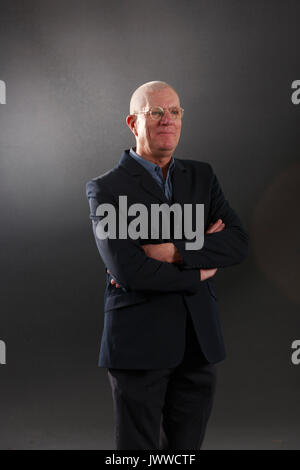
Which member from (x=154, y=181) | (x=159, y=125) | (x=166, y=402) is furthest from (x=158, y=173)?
(x=166, y=402)

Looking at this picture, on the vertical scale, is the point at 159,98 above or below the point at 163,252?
above

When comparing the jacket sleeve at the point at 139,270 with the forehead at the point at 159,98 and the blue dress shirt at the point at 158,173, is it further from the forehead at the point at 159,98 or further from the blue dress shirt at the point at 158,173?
the forehead at the point at 159,98

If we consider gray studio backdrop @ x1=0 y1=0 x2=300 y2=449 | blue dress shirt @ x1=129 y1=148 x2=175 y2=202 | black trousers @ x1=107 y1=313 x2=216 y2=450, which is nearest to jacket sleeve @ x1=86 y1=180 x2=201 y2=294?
black trousers @ x1=107 y1=313 x2=216 y2=450

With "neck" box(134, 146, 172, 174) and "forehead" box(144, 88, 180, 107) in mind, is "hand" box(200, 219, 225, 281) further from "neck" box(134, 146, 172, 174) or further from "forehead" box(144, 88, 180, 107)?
"forehead" box(144, 88, 180, 107)

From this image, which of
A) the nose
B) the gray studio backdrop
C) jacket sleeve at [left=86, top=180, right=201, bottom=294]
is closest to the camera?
jacket sleeve at [left=86, top=180, right=201, bottom=294]

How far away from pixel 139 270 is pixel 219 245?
13.2 inches

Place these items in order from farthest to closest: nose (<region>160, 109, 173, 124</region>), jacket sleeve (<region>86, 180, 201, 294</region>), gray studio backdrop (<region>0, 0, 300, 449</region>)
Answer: gray studio backdrop (<region>0, 0, 300, 449</region>)
nose (<region>160, 109, 173, 124</region>)
jacket sleeve (<region>86, 180, 201, 294</region>)

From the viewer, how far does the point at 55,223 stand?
3486 millimetres

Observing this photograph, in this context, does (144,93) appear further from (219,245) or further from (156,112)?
(219,245)

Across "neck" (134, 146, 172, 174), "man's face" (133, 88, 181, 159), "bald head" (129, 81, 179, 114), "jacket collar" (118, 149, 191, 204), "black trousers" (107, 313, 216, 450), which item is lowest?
"black trousers" (107, 313, 216, 450)

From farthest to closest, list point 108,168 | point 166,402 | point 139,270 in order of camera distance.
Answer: point 108,168 → point 166,402 → point 139,270

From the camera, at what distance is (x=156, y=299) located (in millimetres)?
2252

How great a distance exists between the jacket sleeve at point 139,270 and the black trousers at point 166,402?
0.15 metres

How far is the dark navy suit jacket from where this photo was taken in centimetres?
218
